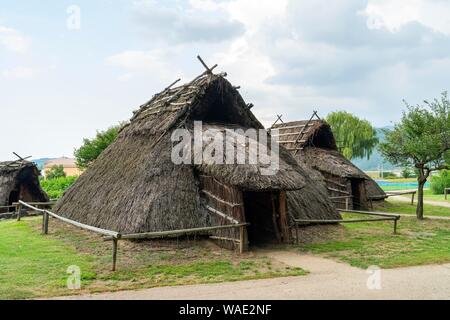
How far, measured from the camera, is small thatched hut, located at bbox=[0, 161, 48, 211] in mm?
23391

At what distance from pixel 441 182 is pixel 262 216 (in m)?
31.1

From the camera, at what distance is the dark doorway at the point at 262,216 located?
11984mm

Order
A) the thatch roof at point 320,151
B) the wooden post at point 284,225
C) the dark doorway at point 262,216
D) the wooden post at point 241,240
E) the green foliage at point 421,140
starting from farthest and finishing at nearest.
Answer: the thatch roof at point 320,151
the green foliage at point 421,140
the dark doorway at point 262,216
the wooden post at point 284,225
the wooden post at point 241,240

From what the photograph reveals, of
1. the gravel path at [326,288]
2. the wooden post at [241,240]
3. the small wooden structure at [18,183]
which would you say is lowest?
the gravel path at [326,288]

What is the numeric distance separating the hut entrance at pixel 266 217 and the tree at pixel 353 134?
120 ft

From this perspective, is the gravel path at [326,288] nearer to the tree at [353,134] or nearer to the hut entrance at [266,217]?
the hut entrance at [266,217]

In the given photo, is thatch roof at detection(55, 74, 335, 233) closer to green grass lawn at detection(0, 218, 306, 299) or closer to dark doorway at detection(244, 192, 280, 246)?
green grass lawn at detection(0, 218, 306, 299)

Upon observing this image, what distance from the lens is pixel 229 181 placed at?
10406 millimetres

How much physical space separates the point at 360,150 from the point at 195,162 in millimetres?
39716

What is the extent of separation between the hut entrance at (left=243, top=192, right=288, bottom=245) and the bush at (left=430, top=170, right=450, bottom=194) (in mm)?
30469

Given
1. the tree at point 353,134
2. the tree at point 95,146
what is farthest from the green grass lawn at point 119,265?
the tree at point 353,134
